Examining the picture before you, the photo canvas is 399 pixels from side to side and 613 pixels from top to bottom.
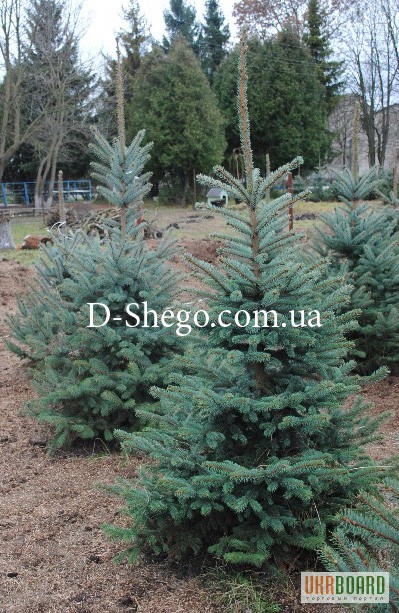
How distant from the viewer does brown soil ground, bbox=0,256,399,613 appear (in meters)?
2.74

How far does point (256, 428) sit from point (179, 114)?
2457cm

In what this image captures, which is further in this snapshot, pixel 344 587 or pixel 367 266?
pixel 367 266

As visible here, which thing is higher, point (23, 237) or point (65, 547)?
point (23, 237)

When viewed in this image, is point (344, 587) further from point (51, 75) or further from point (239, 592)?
point (51, 75)

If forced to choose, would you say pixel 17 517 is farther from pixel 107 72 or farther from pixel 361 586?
pixel 107 72

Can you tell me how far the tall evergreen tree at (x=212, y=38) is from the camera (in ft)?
130

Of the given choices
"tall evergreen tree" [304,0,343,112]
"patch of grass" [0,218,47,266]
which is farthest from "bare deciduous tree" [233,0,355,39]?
"patch of grass" [0,218,47,266]

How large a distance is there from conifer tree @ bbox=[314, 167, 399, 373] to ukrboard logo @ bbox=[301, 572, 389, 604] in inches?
124

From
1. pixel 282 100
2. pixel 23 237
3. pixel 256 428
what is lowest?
pixel 256 428

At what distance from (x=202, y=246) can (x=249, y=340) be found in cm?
1076

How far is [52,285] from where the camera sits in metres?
5.64

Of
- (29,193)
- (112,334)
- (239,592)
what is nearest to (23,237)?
(112,334)

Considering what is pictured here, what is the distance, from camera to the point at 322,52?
34.5 m

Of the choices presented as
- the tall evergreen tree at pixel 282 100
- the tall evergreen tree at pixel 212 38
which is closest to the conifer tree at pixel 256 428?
the tall evergreen tree at pixel 282 100
